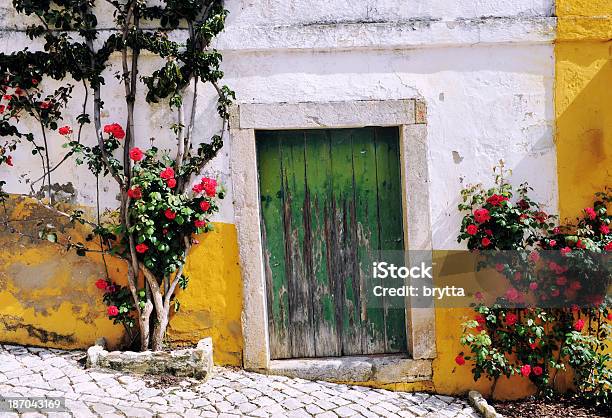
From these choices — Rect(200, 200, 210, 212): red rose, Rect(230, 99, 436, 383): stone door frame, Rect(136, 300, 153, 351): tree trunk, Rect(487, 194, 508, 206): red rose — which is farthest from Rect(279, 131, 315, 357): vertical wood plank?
Rect(487, 194, 508, 206): red rose

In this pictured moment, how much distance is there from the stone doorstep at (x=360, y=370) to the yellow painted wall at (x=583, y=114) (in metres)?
1.67

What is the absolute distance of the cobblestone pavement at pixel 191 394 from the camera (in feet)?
12.5

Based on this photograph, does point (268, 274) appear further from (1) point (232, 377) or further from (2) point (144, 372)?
(2) point (144, 372)

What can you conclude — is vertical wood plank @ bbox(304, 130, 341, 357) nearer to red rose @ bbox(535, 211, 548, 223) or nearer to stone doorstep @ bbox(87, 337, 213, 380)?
stone doorstep @ bbox(87, 337, 213, 380)

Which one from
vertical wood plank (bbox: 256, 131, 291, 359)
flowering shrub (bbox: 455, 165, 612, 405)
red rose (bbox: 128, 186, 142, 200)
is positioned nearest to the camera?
red rose (bbox: 128, 186, 142, 200)

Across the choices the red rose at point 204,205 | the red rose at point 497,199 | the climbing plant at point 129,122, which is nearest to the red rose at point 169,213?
the climbing plant at point 129,122

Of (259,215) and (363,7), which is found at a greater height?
(363,7)

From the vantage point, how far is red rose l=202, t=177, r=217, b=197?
4270mm

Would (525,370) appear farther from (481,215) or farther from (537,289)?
(481,215)

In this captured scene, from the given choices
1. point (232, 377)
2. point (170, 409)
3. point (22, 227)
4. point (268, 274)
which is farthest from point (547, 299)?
point (22, 227)

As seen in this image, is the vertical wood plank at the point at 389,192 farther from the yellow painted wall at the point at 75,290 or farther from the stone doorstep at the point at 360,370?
the yellow painted wall at the point at 75,290

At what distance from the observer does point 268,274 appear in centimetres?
467

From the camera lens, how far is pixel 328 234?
4.68m

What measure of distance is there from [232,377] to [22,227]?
1944 millimetres
